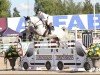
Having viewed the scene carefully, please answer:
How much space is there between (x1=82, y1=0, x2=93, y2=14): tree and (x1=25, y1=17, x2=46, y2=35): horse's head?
58.2 m

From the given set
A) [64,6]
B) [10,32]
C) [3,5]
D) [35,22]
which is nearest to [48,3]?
[3,5]

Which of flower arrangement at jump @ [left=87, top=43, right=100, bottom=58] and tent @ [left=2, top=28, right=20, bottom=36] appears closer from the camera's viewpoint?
Result: flower arrangement at jump @ [left=87, top=43, right=100, bottom=58]

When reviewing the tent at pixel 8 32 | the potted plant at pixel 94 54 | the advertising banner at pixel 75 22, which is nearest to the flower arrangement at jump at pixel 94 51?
the potted plant at pixel 94 54

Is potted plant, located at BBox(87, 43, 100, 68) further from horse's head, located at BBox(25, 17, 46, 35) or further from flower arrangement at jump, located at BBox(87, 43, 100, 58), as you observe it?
horse's head, located at BBox(25, 17, 46, 35)

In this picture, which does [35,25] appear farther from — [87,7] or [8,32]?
[87,7]

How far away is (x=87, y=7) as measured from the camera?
79000mm

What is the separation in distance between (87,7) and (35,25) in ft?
200

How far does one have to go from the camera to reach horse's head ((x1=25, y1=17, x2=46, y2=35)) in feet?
61.1

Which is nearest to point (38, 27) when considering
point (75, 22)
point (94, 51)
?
point (94, 51)

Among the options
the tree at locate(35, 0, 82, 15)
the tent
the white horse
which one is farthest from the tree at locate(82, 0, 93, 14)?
the white horse

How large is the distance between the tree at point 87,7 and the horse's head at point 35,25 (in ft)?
191

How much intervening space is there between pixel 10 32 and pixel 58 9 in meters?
34.1

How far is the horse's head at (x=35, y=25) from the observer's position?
1862 centimetres

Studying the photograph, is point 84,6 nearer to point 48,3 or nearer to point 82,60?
point 48,3
